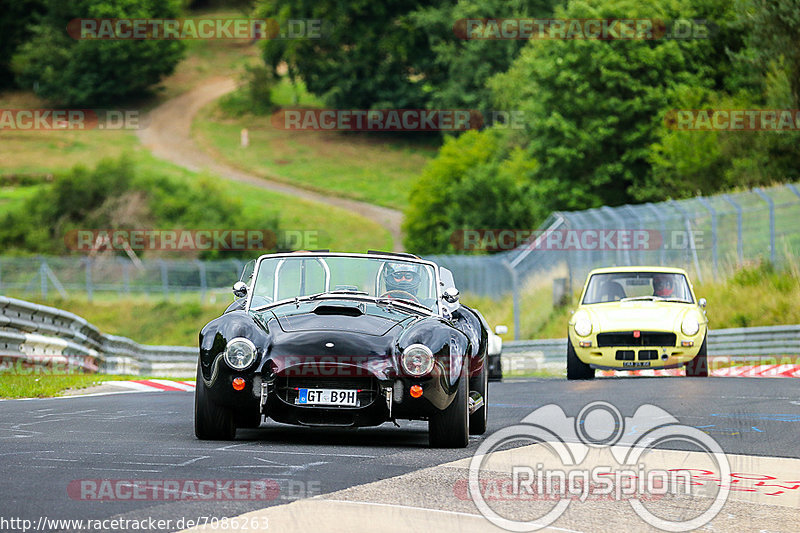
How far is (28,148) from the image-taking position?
9331cm

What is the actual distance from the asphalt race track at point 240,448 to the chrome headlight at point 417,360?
1.79 ft

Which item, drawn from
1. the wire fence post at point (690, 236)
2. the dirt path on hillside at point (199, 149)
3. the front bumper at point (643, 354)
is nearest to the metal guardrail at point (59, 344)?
the front bumper at point (643, 354)

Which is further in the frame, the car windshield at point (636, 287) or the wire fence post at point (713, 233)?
the wire fence post at point (713, 233)

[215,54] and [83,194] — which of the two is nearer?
[83,194]

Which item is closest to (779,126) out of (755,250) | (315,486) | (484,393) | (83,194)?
(755,250)

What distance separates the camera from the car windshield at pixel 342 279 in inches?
411

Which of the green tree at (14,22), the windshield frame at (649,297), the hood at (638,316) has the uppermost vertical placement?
the green tree at (14,22)

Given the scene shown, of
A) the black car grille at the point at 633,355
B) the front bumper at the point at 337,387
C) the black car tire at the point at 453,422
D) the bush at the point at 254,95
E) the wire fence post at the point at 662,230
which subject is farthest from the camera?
the bush at the point at 254,95

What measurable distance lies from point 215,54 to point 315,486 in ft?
387

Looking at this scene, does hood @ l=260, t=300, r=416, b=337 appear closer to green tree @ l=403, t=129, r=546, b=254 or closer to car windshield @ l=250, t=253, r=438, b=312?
car windshield @ l=250, t=253, r=438, b=312

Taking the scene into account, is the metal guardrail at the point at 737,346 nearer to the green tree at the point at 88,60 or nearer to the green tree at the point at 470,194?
the green tree at the point at 470,194

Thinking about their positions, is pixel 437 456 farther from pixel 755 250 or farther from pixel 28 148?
pixel 28 148

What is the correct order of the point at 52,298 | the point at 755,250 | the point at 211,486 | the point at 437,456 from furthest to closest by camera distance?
the point at 52,298 → the point at 755,250 → the point at 437,456 → the point at 211,486

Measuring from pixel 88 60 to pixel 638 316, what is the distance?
91778 mm
